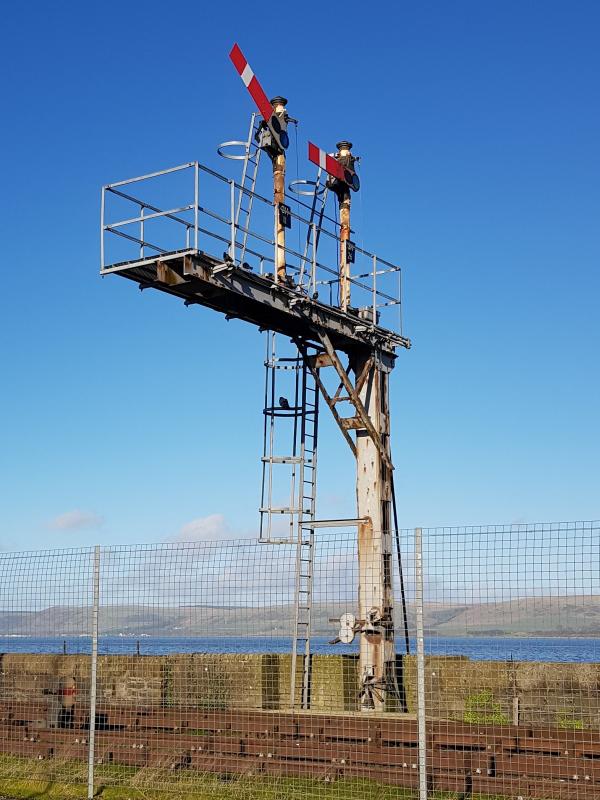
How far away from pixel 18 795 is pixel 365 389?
29.3 ft

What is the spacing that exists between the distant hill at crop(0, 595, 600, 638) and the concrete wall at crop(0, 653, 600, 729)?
1.74m

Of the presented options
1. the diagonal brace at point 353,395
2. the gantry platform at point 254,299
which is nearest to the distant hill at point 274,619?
the diagonal brace at point 353,395

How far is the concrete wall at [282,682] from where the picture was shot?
13789 mm

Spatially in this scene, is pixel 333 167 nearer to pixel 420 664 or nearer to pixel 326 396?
pixel 326 396

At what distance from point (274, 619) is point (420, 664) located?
2.43 metres

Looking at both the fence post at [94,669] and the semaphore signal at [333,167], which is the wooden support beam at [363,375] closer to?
the semaphore signal at [333,167]

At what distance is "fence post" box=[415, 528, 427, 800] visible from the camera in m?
9.46

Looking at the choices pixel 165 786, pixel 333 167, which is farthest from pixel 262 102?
pixel 165 786

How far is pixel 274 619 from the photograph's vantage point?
37.8 ft

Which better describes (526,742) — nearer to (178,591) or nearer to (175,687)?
(178,591)

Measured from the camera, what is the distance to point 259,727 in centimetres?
1341

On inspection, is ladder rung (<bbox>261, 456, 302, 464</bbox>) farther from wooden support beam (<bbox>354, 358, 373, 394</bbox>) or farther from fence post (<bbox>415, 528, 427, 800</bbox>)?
fence post (<bbox>415, 528, 427, 800</bbox>)

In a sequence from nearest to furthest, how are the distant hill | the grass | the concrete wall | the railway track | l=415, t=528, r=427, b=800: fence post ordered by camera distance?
1. the distant hill
2. l=415, t=528, r=427, b=800: fence post
3. the railway track
4. the grass
5. the concrete wall

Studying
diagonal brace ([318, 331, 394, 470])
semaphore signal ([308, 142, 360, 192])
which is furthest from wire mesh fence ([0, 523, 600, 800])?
semaphore signal ([308, 142, 360, 192])
